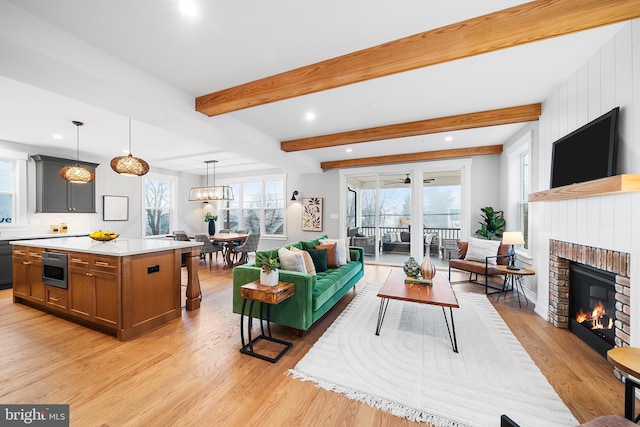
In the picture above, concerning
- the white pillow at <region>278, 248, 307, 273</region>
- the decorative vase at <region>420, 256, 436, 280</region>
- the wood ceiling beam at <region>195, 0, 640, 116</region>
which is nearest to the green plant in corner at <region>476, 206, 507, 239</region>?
the decorative vase at <region>420, 256, 436, 280</region>

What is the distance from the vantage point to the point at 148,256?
9.22 feet

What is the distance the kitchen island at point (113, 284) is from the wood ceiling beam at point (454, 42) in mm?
2184

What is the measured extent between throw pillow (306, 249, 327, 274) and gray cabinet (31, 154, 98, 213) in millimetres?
5445

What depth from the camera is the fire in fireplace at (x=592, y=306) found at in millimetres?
2258

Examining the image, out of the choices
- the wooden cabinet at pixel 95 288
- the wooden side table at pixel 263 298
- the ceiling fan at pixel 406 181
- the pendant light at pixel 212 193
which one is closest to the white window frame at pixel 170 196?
the pendant light at pixel 212 193

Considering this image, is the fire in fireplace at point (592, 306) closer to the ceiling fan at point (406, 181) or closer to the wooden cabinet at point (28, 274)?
the ceiling fan at point (406, 181)

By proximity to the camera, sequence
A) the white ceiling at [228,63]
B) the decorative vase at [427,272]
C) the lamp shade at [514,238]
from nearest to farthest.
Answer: the white ceiling at [228,63]
the decorative vase at [427,272]
the lamp shade at [514,238]

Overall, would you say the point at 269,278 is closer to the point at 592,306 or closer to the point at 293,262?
the point at 293,262

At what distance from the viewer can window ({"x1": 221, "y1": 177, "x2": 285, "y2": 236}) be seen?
303 inches

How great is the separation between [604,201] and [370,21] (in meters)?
2.44

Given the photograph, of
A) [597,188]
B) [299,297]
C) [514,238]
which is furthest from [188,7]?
[514,238]

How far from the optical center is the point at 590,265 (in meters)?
2.40

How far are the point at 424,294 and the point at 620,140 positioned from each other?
6.71 feet

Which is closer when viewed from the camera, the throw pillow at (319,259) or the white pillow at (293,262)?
the white pillow at (293,262)
